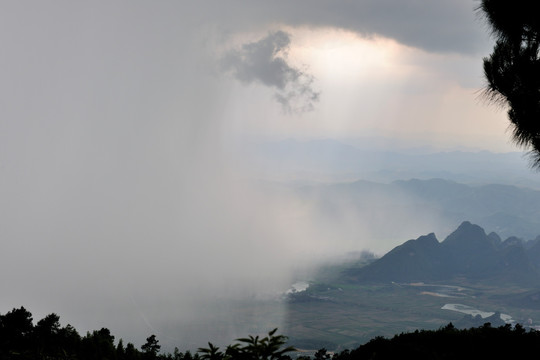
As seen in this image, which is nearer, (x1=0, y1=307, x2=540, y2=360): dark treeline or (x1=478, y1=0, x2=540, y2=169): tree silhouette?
(x1=0, y1=307, x2=540, y2=360): dark treeline

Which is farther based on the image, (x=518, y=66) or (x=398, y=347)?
(x=518, y=66)

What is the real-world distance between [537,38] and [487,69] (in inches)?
116

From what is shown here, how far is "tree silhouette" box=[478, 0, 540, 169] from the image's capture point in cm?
2732

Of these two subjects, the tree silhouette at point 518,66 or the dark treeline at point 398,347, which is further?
the tree silhouette at point 518,66

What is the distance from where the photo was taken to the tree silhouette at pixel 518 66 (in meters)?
27.3

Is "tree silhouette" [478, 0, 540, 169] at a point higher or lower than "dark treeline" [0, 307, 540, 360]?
higher

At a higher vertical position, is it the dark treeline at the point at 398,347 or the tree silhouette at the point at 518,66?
the tree silhouette at the point at 518,66

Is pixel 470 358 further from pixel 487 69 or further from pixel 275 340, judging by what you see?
pixel 487 69

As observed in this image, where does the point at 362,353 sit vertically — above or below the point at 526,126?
below

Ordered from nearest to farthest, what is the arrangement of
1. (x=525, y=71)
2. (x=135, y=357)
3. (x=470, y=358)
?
(x=470, y=358) < (x=135, y=357) < (x=525, y=71)

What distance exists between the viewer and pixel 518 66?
27.8 m

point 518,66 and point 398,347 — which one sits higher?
point 518,66

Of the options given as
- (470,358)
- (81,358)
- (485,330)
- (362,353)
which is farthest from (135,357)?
(485,330)

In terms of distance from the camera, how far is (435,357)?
59.4 ft
